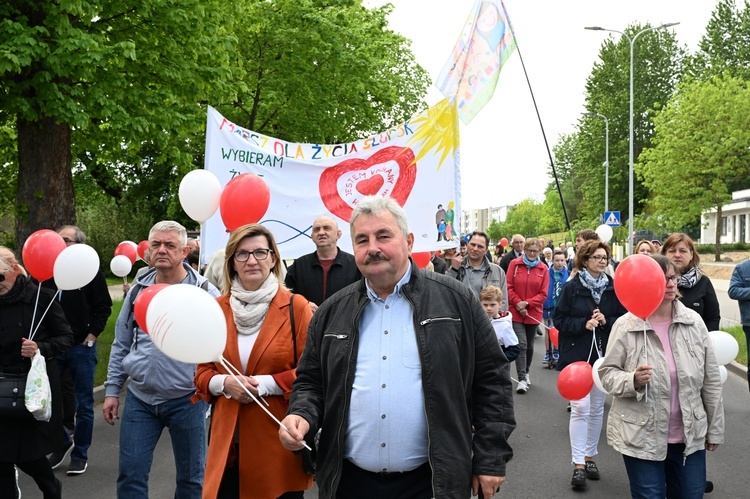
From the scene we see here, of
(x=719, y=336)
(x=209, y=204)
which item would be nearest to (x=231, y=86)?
(x=209, y=204)

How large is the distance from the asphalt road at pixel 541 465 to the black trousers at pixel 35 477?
86 centimetres

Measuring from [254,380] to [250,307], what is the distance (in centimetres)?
39

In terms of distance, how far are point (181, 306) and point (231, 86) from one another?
11035 millimetres

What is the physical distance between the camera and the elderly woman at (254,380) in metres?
3.35

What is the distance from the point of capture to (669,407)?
12.5 ft

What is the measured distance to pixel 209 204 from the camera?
17.4 ft

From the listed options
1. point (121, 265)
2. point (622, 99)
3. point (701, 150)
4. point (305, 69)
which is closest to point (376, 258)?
point (121, 265)

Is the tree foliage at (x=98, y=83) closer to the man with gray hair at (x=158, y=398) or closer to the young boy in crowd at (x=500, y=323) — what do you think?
the young boy in crowd at (x=500, y=323)

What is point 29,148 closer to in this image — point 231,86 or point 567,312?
point 231,86

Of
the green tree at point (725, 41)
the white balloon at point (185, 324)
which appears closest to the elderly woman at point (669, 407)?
the white balloon at point (185, 324)

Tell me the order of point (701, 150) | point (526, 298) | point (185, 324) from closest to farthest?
point (185, 324) < point (526, 298) < point (701, 150)

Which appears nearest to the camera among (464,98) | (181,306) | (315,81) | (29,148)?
(181,306)

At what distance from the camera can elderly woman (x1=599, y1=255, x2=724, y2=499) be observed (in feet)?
12.4

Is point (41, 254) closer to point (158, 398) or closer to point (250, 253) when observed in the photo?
point (158, 398)
